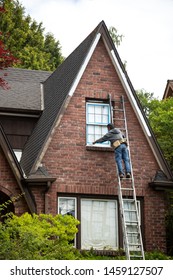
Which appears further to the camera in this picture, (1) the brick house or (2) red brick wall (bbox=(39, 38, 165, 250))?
(2) red brick wall (bbox=(39, 38, 165, 250))

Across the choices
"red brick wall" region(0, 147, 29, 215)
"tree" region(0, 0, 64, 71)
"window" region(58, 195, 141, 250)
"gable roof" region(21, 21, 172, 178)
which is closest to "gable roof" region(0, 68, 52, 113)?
"gable roof" region(21, 21, 172, 178)

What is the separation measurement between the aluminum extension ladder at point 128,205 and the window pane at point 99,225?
1.38 ft

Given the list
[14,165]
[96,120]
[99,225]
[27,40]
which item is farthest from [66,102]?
[27,40]

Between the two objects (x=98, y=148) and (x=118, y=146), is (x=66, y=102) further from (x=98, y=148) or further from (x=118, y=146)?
(x=118, y=146)

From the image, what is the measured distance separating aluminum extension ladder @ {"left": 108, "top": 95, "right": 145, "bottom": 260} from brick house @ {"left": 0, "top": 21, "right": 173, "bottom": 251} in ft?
0.73

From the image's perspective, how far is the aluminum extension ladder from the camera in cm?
1729

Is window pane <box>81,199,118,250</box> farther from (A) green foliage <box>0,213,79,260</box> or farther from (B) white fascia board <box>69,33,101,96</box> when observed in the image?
(B) white fascia board <box>69,33,101,96</box>

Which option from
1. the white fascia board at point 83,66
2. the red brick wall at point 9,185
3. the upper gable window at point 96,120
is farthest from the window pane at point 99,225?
the white fascia board at point 83,66

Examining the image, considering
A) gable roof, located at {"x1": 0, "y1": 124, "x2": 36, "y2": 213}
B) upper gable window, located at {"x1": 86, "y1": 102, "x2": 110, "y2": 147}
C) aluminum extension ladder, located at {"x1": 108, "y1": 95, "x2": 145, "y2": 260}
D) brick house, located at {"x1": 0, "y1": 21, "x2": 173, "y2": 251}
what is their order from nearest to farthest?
aluminum extension ladder, located at {"x1": 108, "y1": 95, "x2": 145, "y2": 260} < gable roof, located at {"x1": 0, "y1": 124, "x2": 36, "y2": 213} < brick house, located at {"x1": 0, "y1": 21, "x2": 173, "y2": 251} < upper gable window, located at {"x1": 86, "y1": 102, "x2": 110, "y2": 147}
